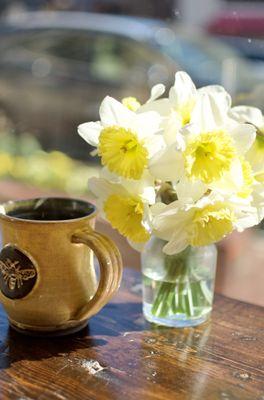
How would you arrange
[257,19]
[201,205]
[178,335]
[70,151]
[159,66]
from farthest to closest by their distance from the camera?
[257,19] → [159,66] → [70,151] → [178,335] → [201,205]

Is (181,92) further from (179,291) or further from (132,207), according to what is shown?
(179,291)

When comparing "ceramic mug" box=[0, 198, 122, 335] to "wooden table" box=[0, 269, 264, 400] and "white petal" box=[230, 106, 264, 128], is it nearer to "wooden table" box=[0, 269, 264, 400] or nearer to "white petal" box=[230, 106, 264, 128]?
"wooden table" box=[0, 269, 264, 400]

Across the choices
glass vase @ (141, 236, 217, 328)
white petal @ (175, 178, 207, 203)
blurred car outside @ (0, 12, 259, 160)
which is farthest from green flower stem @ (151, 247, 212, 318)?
blurred car outside @ (0, 12, 259, 160)

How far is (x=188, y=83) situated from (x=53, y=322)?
0.37 metres

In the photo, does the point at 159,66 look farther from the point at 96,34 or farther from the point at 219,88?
the point at 219,88

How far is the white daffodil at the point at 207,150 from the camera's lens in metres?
0.72

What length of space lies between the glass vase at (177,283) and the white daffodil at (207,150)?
139 millimetres

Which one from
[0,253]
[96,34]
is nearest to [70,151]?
[96,34]

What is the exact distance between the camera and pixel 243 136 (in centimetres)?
76

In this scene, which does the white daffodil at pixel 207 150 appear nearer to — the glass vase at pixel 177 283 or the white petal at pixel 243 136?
the white petal at pixel 243 136

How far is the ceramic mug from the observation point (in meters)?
0.77

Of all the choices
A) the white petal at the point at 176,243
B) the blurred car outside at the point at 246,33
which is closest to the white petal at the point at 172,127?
the white petal at the point at 176,243

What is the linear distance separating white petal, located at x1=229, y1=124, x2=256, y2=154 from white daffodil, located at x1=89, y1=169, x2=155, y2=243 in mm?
121

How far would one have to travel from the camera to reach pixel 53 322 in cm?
79
